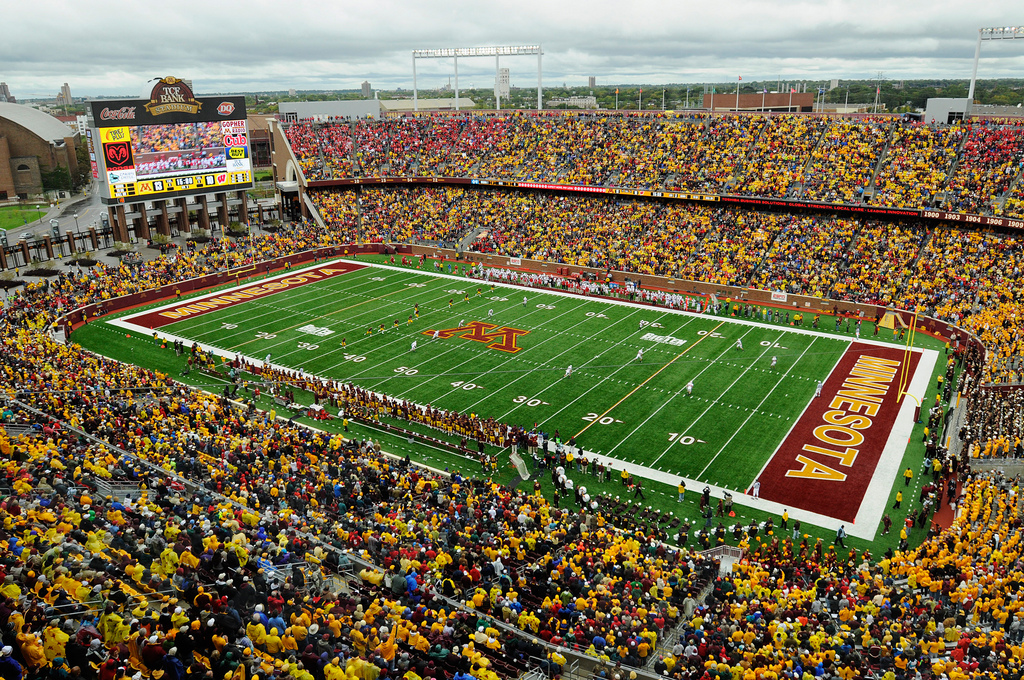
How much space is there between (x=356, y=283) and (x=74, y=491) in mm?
31210

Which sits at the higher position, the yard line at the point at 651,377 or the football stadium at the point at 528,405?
the football stadium at the point at 528,405

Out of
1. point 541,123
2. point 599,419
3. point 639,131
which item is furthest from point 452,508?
point 541,123

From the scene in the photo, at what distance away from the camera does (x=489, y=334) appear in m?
35.2

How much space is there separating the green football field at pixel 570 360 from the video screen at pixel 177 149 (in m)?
12.0

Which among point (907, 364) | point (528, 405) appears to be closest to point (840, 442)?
point (907, 364)

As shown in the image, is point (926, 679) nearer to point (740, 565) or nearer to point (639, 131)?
point (740, 565)

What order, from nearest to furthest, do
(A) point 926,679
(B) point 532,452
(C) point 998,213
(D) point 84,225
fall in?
(A) point 926,679 < (B) point 532,452 < (C) point 998,213 < (D) point 84,225

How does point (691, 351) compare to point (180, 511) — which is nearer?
point (180, 511)

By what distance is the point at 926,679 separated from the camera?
1142cm

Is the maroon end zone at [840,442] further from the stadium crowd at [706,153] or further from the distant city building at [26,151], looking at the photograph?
the distant city building at [26,151]

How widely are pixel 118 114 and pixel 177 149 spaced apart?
12.7 feet

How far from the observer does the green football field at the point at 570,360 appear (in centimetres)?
2523

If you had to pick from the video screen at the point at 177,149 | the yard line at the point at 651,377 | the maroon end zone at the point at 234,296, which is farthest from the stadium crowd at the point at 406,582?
the video screen at the point at 177,149

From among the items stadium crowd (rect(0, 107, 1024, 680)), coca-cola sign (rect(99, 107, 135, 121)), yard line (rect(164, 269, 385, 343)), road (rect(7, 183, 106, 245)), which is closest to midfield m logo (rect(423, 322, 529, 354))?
yard line (rect(164, 269, 385, 343))
